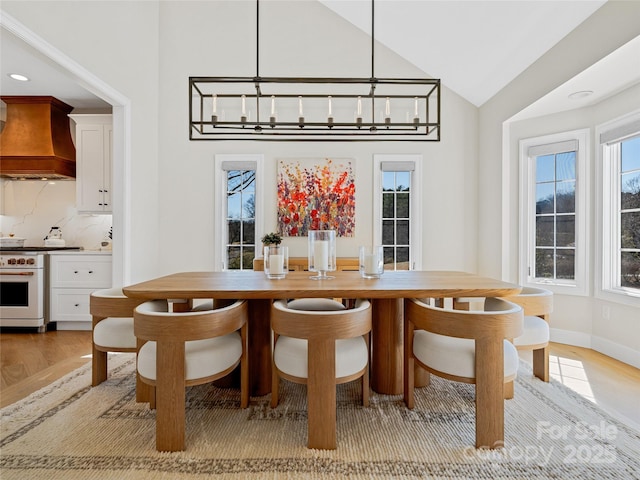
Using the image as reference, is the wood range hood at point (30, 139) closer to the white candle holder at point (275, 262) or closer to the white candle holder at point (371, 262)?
the white candle holder at point (275, 262)

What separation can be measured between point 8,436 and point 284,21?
4.64 meters

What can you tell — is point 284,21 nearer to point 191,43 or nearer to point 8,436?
point 191,43

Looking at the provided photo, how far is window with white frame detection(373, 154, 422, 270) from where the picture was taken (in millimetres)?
4035

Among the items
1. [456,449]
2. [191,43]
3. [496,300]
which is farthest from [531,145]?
[191,43]

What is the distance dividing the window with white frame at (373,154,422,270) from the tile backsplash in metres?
3.58

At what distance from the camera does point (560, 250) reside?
331cm

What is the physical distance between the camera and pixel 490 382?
→ 1530 millimetres

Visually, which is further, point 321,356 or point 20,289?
point 20,289

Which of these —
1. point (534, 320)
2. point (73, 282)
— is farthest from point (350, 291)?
point (73, 282)

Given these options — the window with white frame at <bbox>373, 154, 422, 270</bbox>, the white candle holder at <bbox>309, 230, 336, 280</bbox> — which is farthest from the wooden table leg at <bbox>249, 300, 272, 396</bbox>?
the window with white frame at <bbox>373, 154, 422, 270</bbox>

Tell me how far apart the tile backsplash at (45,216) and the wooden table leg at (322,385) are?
153 inches

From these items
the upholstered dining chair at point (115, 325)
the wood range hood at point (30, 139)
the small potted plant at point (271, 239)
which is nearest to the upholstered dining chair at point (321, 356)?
the upholstered dining chair at point (115, 325)

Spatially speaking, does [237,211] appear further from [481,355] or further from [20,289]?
[481,355]

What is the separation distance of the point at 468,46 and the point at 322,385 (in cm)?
352
